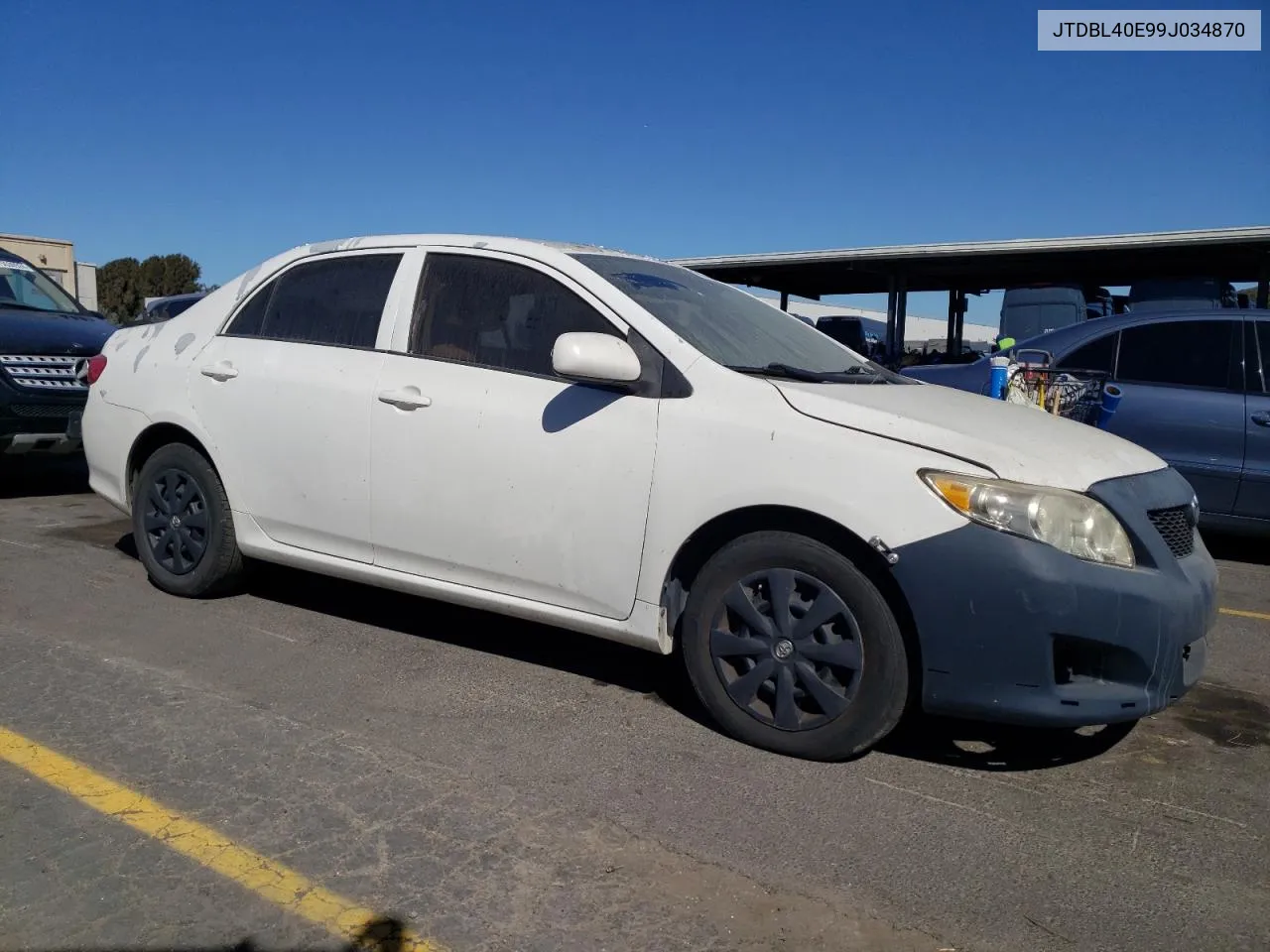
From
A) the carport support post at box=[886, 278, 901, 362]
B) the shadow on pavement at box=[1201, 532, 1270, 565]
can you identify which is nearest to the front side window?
the shadow on pavement at box=[1201, 532, 1270, 565]

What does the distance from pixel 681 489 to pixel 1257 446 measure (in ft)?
14.8

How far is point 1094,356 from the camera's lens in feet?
22.8

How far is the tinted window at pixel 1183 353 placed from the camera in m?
6.64

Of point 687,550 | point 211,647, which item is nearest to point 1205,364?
point 687,550

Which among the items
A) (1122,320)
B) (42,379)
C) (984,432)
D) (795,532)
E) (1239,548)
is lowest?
(1239,548)

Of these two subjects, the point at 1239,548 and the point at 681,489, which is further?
the point at 1239,548

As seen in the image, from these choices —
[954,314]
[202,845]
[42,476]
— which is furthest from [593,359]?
[954,314]

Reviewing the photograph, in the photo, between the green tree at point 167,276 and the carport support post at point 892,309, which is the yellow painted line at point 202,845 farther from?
the green tree at point 167,276

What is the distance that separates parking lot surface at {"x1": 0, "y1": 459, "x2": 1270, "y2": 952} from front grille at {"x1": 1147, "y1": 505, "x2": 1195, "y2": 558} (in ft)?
2.35

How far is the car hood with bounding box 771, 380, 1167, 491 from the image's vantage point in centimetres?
318

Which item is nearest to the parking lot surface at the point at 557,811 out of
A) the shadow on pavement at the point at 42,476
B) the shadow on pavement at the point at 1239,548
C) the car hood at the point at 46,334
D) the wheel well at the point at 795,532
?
the wheel well at the point at 795,532

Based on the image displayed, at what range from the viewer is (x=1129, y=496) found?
130 inches

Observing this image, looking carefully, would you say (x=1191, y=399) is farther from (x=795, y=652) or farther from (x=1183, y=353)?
(x=795, y=652)

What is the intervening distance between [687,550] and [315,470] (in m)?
1.70
